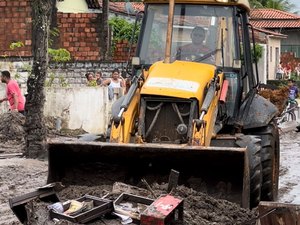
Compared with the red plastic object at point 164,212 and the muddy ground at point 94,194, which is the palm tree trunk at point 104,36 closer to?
the muddy ground at point 94,194

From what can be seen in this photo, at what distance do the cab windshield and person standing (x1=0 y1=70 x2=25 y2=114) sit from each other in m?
8.24

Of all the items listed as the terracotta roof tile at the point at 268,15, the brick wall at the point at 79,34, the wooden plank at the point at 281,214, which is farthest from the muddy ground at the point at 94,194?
the terracotta roof tile at the point at 268,15

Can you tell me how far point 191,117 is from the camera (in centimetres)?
995

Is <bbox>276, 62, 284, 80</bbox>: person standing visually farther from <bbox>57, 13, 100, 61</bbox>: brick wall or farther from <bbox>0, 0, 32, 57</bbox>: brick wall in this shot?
<bbox>0, 0, 32, 57</bbox>: brick wall

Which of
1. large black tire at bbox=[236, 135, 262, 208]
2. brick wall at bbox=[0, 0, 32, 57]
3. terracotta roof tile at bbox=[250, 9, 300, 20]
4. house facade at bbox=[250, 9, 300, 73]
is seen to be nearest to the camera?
large black tire at bbox=[236, 135, 262, 208]

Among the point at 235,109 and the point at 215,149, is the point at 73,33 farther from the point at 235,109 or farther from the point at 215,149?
the point at 215,149

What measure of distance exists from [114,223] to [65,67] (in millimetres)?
15480

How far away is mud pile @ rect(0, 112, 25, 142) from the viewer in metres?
18.8

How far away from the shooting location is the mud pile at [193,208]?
8312 mm

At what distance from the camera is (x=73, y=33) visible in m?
27.4

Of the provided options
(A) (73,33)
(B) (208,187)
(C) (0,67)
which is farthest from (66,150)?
(A) (73,33)

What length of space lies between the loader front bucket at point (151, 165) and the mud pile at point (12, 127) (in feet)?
30.2

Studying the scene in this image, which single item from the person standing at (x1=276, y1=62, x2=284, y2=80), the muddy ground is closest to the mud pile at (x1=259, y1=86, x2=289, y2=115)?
the muddy ground

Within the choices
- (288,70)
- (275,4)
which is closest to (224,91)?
(288,70)
